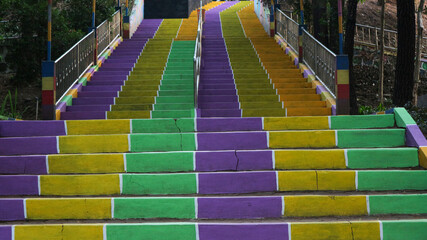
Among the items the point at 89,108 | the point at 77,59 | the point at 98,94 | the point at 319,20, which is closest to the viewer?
the point at 89,108

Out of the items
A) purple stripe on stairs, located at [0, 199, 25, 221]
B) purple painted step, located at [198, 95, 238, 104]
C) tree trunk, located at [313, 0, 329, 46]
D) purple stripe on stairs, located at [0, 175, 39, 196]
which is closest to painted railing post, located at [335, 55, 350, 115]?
purple painted step, located at [198, 95, 238, 104]

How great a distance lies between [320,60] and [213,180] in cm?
509

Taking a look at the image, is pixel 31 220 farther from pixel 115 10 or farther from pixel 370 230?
Answer: pixel 115 10

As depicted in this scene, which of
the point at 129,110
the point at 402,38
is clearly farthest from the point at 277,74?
the point at 129,110

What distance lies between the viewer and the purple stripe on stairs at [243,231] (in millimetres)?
4863

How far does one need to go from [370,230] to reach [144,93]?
6.40 metres

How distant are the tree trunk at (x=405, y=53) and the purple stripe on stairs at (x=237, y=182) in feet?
24.2

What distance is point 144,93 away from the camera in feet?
33.6

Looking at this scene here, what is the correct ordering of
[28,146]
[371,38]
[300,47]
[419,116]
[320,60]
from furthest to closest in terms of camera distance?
[371,38] < [300,47] < [320,60] < [419,116] < [28,146]

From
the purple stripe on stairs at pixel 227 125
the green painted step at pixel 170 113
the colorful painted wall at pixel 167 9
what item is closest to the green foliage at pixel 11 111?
the green painted step at pixel 170 113

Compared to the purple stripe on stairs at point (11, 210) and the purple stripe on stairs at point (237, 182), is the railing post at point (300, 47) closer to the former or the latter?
the purple stripe on stairs at point (237, 182)

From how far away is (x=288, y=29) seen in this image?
14133 millimetres

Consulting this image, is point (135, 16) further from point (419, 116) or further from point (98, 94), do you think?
point (419, 116)

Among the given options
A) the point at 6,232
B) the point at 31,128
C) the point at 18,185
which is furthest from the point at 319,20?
the point at 6,232
